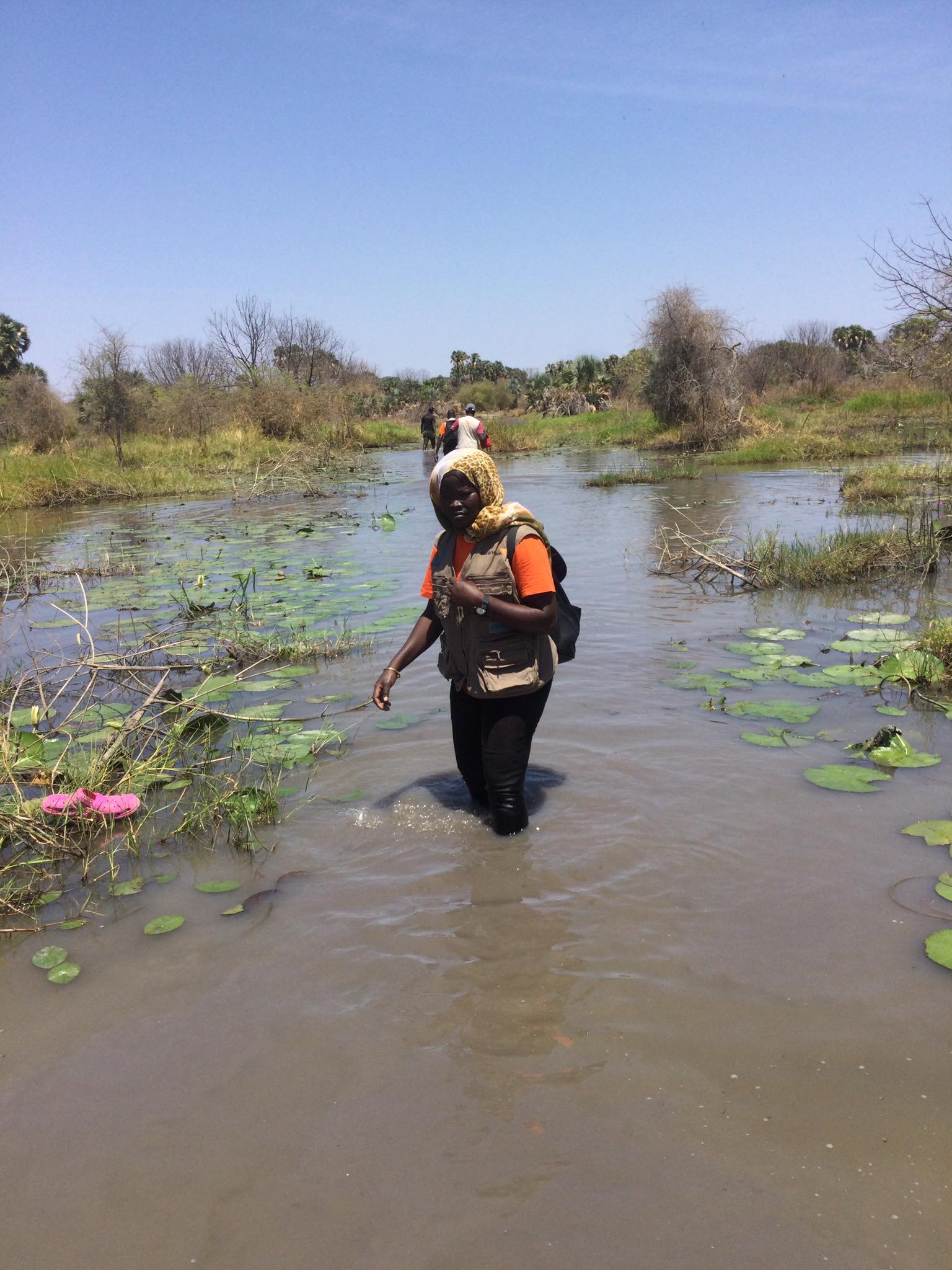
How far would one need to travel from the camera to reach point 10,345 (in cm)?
4103

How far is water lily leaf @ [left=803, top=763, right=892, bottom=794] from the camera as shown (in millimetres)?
3709

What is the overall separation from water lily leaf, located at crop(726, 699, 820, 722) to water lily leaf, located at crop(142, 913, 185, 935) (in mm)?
2901

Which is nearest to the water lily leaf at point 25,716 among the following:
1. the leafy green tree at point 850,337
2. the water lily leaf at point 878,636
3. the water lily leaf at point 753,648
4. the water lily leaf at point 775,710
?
the water lily leaf at point 775,710

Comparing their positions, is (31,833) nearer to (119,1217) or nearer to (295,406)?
(119,1217)

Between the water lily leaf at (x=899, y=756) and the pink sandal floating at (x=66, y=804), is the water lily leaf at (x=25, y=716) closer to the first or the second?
the pink sandal floating at (x=66, y=804)

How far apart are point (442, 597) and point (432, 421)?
93.8ft

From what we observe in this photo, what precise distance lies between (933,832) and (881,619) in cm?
322

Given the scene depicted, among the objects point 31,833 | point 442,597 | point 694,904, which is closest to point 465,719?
point 442,597

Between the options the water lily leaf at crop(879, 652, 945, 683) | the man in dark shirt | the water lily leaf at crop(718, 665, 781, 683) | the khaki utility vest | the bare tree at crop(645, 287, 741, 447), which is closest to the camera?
the khaki utility vest

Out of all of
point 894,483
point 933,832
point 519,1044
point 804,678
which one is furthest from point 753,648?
point 894,483

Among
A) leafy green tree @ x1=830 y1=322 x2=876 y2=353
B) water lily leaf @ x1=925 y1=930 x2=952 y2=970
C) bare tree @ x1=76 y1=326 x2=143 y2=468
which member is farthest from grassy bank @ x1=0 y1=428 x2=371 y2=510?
leafy green tree @ x1=830 y1=322 x2=876 y2=353

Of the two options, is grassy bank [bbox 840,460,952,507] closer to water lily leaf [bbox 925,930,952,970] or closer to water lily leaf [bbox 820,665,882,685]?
water lily leaf [bbox 820,665,882,685]

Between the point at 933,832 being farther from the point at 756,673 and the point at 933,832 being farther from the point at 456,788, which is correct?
the point at 756,673

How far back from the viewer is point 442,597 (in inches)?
126
